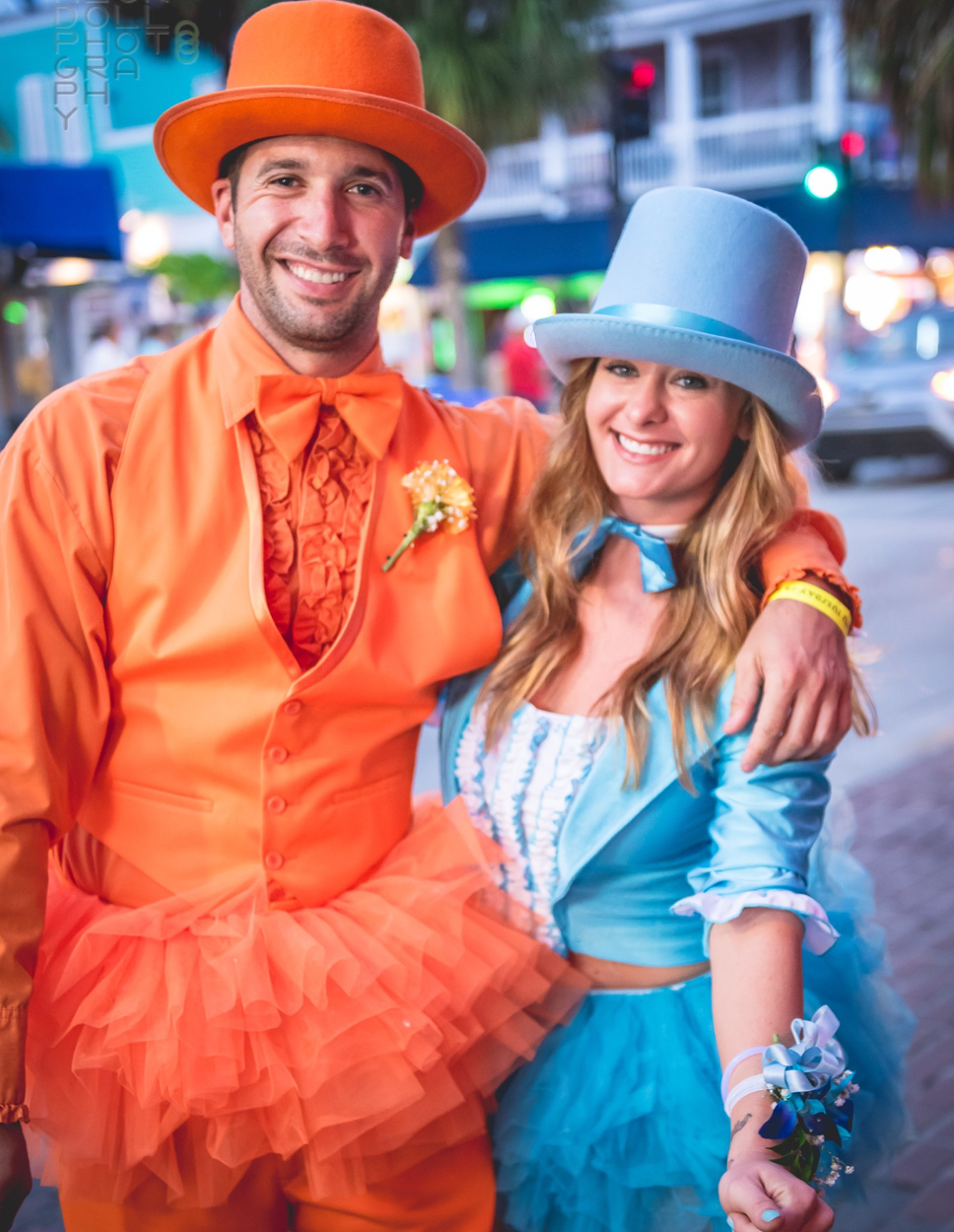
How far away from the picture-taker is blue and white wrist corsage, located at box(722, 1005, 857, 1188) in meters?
1.61

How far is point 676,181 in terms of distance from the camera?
2197cm

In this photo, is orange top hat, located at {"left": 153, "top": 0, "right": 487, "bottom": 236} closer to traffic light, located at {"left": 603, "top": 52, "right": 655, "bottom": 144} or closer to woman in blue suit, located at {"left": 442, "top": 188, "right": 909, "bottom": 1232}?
woman in blue suit, located at {"left": 442, "top": 188, "right": 909, "bottom": 1232}

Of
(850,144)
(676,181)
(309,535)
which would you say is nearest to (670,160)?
(676,181)

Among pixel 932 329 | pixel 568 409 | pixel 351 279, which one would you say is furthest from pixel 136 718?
pixel 932 329

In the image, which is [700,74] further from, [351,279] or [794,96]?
[351,279]

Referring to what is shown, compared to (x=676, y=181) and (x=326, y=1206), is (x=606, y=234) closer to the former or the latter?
(x=676, y=181)

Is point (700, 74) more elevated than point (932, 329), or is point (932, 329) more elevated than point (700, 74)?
point (700, 74)

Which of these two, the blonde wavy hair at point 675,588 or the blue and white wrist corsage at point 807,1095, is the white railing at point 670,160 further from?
the blue and white wrist corsage at point 807,1095

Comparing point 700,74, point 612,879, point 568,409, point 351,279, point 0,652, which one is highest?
point 700,74

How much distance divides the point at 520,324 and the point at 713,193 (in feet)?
66.7

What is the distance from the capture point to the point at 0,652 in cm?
184

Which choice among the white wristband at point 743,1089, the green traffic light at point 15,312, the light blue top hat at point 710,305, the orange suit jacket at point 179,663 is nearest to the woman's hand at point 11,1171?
the orange suit jacket at point 179,663

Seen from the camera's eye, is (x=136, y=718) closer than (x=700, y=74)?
Yes

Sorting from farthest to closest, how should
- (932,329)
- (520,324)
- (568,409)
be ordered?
(520,324) < (932,329) < (568,409)
